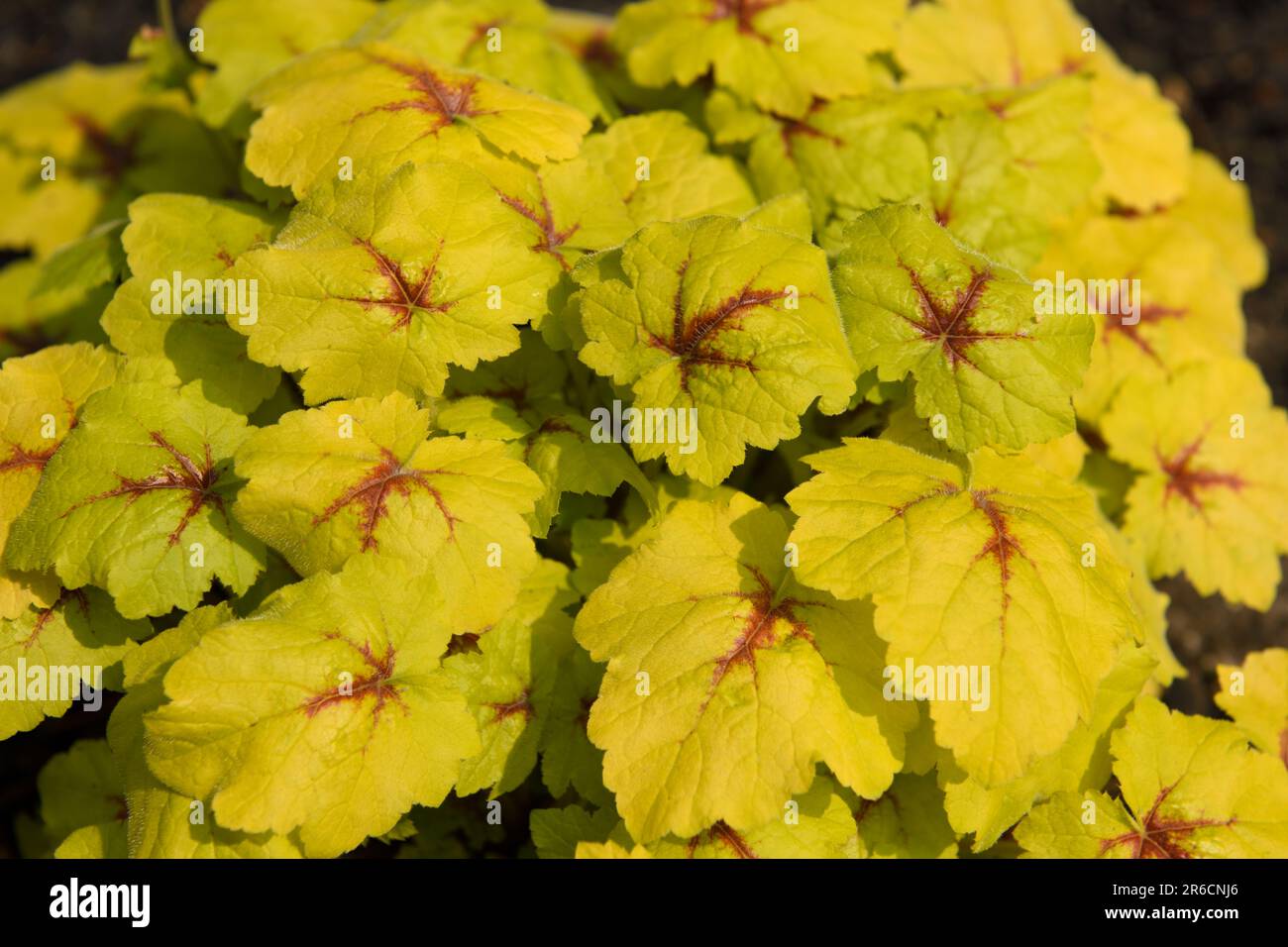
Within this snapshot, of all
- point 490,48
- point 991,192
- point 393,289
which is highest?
point 490,48

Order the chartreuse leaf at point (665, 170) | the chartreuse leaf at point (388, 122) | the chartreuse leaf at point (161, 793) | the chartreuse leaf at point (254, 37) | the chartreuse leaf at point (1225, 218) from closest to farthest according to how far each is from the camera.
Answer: the chartreuse leaf at point (161, 793)
the chartreuse leaf at point (388, 122)
the chartreuse leaf at point (665, 170)
the chartreuse leaf at point (254, 37)
the chartreuse leaf at point (1225, 218)

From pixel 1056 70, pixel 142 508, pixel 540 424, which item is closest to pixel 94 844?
pixel 142 508

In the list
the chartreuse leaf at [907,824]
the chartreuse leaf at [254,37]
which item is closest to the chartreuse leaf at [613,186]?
the chartreuse leaf at [254,37]

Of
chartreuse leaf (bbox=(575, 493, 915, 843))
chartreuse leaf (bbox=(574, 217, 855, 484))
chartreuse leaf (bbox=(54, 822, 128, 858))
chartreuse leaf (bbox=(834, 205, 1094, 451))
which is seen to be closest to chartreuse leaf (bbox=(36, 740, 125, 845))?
chartreuse leaf (bbox=(54, 822, 128, 858))

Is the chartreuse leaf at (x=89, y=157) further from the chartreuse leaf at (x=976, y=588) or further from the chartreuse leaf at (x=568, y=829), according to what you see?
the chartreuse leaf at (x=976, y=588)

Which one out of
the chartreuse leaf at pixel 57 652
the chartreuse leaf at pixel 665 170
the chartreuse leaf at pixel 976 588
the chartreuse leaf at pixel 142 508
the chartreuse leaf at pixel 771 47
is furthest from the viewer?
the chartreuse leaf at pixel 771 47

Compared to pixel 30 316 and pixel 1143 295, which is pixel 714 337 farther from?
pixel 30 316
